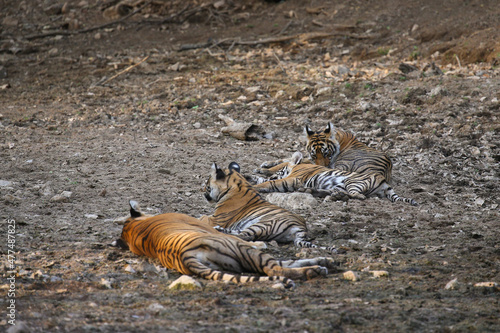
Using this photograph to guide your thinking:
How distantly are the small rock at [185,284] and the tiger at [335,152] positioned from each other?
12.5 ft

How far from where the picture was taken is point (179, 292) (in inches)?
132

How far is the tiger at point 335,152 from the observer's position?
7160 millimetres

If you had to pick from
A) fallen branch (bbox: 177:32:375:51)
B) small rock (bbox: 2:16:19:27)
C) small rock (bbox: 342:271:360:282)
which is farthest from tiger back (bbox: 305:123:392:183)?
small rock (bbox: 2:16:19:27)

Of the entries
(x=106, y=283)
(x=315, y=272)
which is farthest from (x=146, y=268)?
(x=315, y=272)

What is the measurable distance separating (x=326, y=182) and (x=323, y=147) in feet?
2.72

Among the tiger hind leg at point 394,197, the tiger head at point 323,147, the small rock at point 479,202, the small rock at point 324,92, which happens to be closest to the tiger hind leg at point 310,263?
the tiger hind leg at point 394,197

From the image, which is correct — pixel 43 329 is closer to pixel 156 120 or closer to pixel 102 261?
pixel 102 261

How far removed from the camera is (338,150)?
7539 millimetres

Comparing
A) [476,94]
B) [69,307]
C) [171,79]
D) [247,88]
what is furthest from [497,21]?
[69,307]

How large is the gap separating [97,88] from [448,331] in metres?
9.42

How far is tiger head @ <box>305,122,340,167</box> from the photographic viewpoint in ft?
24.3

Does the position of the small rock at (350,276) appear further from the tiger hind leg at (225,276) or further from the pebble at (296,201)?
the pebble at (296,201)

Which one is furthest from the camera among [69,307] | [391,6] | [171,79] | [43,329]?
[391,6]

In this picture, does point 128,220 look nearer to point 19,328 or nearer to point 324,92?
point 19,328
